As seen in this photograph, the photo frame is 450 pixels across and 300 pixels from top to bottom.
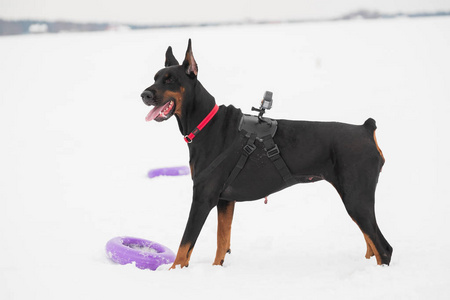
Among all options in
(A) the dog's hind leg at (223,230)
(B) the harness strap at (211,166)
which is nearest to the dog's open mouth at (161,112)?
(B) the harness strap at (211,166)

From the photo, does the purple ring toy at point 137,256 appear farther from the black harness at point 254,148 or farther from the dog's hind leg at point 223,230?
the black harness at point 254,148

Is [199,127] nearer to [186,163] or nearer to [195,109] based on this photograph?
[195,109]

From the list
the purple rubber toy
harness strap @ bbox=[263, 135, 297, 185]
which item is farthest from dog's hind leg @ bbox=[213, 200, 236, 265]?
the purple rubber toy

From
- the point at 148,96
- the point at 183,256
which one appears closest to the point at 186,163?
the point at 183,256

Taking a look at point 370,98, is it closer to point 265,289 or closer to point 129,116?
point 129,116

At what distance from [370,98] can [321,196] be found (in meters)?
8.63

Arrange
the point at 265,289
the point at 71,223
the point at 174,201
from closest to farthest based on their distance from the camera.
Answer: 1. the point at 265,289
2. the point at 71,223
3. the point at 174,201

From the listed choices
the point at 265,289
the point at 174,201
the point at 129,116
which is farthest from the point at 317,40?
the point at 265,289

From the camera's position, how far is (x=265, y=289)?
372cm

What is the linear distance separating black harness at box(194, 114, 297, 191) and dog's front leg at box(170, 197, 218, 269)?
232 mm

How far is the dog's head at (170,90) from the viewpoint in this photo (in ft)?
12.8

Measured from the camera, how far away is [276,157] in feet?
13.4

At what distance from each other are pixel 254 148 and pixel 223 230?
0.91 metres

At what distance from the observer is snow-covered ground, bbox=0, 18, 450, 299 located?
385 cm
